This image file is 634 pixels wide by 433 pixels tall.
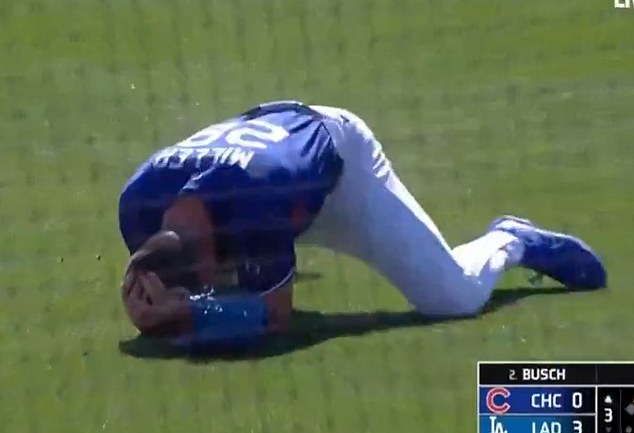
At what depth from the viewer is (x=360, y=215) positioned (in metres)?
3.74

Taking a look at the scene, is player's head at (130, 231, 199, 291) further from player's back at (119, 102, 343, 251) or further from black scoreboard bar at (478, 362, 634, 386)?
black scoreboard bar at (478, 362, 634, 386)

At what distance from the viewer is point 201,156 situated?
145 inches

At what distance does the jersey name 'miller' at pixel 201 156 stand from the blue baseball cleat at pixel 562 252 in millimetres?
426

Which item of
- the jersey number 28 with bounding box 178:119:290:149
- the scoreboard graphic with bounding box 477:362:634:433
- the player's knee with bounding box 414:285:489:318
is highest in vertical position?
the jersey number 28 with bounding box 178:119:290:149

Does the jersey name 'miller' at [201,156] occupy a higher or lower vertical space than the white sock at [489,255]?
higher

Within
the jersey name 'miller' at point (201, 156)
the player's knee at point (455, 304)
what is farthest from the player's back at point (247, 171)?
the player's knee at point (455, 304)

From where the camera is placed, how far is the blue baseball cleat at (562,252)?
3723 millimetres

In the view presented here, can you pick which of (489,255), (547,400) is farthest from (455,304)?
(547,400)

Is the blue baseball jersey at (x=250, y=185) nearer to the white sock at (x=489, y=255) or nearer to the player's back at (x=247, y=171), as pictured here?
the player's back at (x=247, y=171)

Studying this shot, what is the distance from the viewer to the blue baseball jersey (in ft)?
12.0

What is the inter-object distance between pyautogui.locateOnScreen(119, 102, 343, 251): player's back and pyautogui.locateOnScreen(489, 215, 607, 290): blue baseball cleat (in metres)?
0.31

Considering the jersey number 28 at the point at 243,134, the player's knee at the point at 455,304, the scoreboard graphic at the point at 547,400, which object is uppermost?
the jersey number 28 at the point at 243,134

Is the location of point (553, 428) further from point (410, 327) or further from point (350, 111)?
point (350, 111)

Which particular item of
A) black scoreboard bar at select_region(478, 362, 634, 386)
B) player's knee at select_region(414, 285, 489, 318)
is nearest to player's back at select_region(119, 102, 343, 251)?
player's knee at select_region(414, 285, 489, 318)
